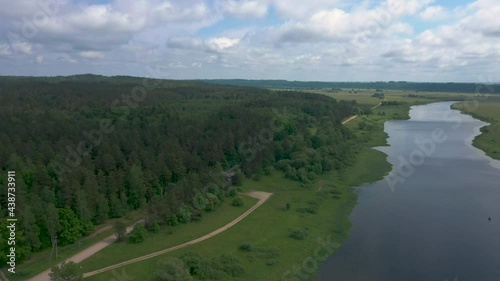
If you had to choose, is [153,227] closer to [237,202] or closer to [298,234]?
[237,202]

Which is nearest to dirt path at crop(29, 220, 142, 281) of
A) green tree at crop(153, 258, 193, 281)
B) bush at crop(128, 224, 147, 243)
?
bush at crop(128, 224, 147, 243)

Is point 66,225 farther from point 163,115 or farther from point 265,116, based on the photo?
point 265,116

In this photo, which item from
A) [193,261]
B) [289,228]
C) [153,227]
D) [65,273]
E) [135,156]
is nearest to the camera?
[65,273]

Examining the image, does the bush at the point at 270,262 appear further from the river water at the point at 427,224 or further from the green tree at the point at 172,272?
the green tree at the point at 172,272

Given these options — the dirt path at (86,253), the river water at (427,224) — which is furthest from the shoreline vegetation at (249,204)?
the river water at (427,224)

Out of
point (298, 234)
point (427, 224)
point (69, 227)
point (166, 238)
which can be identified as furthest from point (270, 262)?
point (427, 224)

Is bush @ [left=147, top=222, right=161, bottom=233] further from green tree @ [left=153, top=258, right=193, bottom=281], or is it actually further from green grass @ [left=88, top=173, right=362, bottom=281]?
green tree @ [left=153, top=258, right=193, bottom=281]

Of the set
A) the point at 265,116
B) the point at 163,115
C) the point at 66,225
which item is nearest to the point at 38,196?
the point at 66,225
